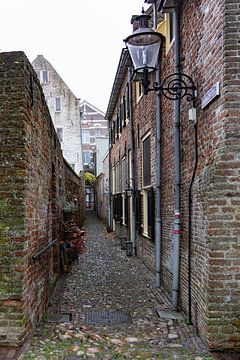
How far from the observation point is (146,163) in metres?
8.88

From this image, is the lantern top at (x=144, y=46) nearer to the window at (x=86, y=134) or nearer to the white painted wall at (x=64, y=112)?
the white painted wall at (x=64, y=112)

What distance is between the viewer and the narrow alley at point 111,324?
12.6 feet

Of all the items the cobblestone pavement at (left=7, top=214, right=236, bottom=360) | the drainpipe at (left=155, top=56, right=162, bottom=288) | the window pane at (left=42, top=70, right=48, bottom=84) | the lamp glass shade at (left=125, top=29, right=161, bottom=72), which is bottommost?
the cobblestone pavement at (left=7, top=214, right=236, bottom=360)

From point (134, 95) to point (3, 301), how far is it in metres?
8.17

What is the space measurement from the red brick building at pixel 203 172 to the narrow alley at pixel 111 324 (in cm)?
31

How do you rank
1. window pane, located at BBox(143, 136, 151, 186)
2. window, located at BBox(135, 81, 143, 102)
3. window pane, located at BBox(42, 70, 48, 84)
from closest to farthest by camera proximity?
window pane, located at BBox(143, 136, 151, 186) < window, located at BBox(135, 81, 143, 102) < window pane, located at BBox(42, 70, 48, 84)

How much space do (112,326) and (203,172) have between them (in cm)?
241

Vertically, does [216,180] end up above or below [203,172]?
below

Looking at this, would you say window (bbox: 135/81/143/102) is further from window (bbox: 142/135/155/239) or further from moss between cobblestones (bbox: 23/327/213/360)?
moss between cobblestones (bbox: 23/327/213/360)

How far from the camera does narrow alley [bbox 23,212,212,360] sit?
151 inches

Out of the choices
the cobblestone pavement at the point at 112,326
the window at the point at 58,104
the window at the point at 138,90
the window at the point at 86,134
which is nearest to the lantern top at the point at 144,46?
the cobblestone pavement at the point at 112,326

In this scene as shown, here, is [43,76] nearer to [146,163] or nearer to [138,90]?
[138,90]

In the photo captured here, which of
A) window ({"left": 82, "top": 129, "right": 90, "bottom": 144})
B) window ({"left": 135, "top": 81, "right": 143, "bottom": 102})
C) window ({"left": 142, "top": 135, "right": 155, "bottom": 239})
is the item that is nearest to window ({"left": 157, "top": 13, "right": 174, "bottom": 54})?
window ({"left": 142, "top": 135, "right": 155, "bottom": 239})

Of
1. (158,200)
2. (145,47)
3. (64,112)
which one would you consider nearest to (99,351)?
(158,200)
